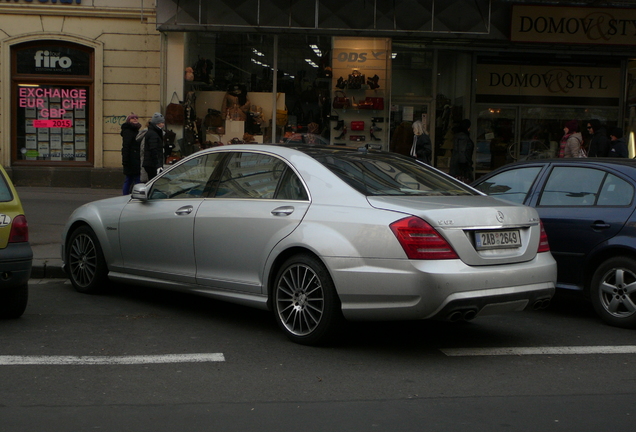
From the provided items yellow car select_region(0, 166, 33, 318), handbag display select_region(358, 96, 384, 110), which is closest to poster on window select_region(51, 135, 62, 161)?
handbag display select_region(358, 96, 384, 110)

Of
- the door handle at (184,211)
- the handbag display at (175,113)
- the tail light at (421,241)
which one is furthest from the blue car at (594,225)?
the handbag display at (175,113)

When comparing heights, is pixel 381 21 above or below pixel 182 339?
above

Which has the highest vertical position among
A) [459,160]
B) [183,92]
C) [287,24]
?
[287,24]

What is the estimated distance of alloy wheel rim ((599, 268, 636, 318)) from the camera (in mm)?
6699

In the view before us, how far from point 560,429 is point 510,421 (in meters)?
0.26

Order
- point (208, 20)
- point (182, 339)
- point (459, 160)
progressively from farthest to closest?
point (208, 20), point (459, 160), point (182, 339)

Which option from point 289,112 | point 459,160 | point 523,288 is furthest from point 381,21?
point 523,288

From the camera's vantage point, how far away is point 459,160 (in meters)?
15.3

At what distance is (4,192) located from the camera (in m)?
6.56

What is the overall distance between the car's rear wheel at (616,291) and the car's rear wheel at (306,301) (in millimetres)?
2602

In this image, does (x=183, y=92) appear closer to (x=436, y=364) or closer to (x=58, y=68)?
(x=58, y=68)

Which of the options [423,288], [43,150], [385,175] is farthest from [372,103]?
[423,288]

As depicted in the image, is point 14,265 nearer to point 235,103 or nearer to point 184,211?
point 184,211

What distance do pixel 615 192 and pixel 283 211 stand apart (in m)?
3.05
